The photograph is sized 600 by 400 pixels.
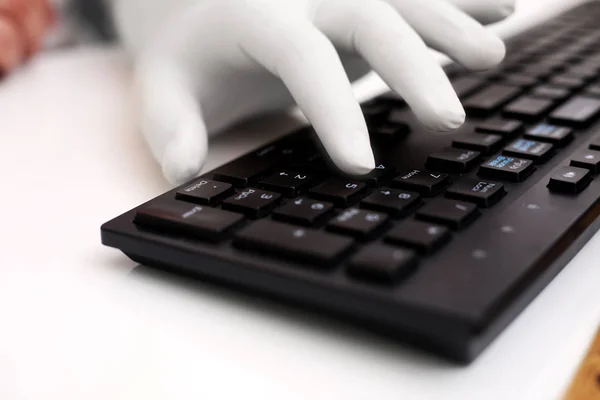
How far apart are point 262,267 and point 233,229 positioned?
3 cm

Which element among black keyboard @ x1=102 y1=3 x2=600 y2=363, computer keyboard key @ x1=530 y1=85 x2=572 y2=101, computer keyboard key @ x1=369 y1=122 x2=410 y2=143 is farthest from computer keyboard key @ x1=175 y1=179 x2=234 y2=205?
computer keyboard key @ x1=530 y1=85 x2=572 y2=101

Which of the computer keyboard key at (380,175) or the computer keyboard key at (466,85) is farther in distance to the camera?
the computer keyboard key at (466,85)

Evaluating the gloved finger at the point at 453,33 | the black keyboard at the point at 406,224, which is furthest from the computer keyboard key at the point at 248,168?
the gloved finger at the point at 453,33

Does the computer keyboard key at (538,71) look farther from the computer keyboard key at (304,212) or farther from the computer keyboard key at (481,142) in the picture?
the computer keyboard key at (304,212)

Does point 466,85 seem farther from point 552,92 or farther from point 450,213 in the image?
point 450,213

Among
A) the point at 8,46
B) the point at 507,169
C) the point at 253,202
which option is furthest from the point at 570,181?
the point at 8,46

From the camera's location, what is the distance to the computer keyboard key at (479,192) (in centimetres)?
27

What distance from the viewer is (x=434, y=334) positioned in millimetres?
203

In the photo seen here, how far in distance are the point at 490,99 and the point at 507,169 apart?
0.12 m

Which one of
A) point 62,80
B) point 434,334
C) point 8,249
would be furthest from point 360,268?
point 62,80

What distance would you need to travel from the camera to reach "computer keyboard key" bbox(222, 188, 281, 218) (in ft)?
0.89

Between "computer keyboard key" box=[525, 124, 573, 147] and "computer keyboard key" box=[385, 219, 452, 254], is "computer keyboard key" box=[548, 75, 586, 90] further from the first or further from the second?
"computer keyboard key" box=[385, 219, 452, 254]

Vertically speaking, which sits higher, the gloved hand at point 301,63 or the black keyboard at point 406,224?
the gloved hand at point 301,63

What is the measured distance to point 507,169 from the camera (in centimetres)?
30
